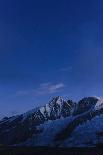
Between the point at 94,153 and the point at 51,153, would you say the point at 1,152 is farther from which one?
the point at 94,153

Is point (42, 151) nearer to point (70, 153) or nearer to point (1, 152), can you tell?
point (70, 153)

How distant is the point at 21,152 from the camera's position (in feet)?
442

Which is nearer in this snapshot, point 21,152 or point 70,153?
point 70,153

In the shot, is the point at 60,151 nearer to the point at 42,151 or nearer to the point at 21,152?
the point at 42,151

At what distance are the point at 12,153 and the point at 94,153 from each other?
3232 centimetres

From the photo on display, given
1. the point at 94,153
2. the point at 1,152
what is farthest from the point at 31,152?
the point at 94,153

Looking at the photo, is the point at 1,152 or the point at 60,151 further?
the point at 1,152

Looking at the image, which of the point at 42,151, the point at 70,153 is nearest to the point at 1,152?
the point at 42,151

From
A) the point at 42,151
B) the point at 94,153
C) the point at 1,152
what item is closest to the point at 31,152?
the point at 42,151

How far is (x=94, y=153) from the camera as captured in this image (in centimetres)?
12388

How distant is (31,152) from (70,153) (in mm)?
15629

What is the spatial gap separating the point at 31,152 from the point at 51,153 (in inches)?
327

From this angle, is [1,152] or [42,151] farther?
[1,152]

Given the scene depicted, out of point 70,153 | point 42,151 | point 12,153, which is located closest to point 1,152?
point 12,153
